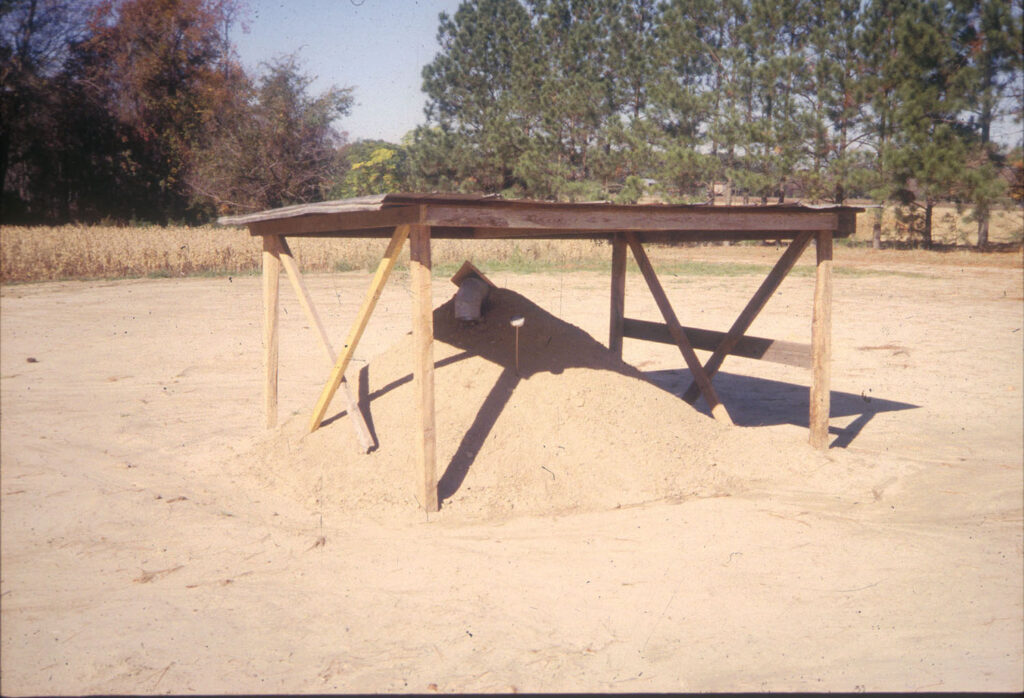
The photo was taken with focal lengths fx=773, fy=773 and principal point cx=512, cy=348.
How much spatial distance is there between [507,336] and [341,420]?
140cm

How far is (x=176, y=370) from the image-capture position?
26.8ft

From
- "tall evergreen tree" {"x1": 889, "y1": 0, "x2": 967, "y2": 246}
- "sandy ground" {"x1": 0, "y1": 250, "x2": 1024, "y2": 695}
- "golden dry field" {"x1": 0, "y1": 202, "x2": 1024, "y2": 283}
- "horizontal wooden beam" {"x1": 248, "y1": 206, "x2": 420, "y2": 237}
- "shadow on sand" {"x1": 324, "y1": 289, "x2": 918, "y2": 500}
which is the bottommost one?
"sandy ground" {"x1": 0, "y1": 250, "x2": 1024, "y2": 695}

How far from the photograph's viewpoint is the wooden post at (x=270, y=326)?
19.1 ft

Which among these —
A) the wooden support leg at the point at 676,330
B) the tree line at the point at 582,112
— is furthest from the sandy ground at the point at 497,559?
the tree line at the point at 582,112

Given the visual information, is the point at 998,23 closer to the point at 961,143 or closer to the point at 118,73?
the point at 961,143

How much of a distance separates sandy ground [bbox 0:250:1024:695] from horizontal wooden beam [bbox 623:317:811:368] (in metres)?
0.65

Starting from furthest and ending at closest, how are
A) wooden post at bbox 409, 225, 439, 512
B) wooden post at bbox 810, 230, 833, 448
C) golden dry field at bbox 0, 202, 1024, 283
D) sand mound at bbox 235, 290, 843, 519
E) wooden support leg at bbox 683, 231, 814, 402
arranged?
golden dry field at bbox 0, 202, 1024, 283 < wooden support leg at bbox 683, 231, 814, 402 < wooden post at bbox 810, 230, 833, 448 < sand mound at bbox 235, 290, 843, 519 < wooden post at bbox 409, 225, 439, 512

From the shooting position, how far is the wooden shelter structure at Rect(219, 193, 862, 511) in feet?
14.3

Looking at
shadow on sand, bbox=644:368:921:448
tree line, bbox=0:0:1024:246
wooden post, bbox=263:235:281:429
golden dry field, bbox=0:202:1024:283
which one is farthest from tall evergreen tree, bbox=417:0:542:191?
Result: wooden post, bbox=263:235:281:429

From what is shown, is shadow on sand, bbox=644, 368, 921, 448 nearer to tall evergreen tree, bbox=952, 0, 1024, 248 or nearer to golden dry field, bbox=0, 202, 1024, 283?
golden dry field, bbox=0, 202, 1024, 283

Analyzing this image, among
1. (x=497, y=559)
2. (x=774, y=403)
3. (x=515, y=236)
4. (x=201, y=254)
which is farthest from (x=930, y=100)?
(x=497, y=559)

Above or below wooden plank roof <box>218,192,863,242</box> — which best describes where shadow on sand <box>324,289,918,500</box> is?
below

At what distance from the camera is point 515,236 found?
19.9 ft

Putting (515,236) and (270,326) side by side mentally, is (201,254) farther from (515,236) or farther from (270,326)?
(515,236)
